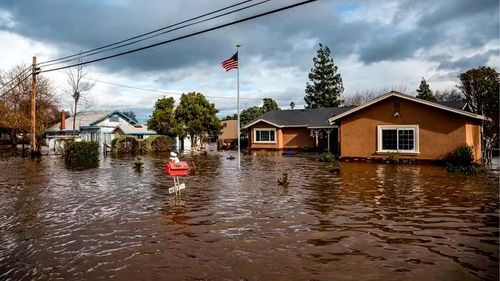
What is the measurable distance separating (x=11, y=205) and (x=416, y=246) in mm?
11035

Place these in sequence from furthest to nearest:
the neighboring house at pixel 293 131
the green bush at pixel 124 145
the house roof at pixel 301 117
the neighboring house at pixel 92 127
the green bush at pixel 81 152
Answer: the neighboring house at pixel 92 127 < the house roof at pixel 301 117 < the green bush at pixel 124 145 < the neighboring house at pixel 293 131 < the green bush at pixel 81 152

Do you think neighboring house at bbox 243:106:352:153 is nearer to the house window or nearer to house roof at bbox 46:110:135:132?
the house window

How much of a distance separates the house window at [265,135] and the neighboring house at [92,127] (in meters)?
16.9

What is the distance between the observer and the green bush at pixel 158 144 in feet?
136

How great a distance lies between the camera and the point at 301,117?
41.5m

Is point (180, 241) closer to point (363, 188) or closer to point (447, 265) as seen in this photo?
point (447, 265)

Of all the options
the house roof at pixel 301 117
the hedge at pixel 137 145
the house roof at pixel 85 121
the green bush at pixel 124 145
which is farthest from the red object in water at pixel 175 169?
the house roof at pixel 85 121

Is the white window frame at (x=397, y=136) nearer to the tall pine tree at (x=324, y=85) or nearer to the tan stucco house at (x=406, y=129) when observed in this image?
the tan stucco house at (x=406, y=129)

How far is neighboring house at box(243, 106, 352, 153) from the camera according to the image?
37.9 meters

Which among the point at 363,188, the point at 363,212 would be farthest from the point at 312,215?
the point at 363,188

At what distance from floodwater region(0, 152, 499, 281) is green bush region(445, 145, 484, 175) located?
3807 millimetres

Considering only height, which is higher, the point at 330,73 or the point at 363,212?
the point at 330,73

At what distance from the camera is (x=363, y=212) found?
34.4 ft

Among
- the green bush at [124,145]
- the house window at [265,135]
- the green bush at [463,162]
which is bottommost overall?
the green bush at [463,162]
